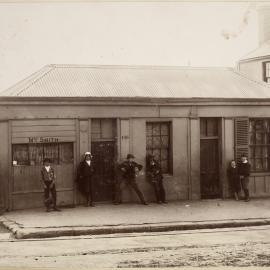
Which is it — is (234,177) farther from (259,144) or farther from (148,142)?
(148,142)

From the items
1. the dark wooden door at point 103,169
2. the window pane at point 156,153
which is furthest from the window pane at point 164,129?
the dark wooden door at point 103,169

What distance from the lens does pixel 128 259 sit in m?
9.09

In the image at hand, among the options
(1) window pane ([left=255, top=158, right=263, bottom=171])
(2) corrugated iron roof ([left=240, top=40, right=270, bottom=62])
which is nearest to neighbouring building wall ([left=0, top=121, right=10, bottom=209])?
A: (1) window pane ([left=255, top=158, right=263, bottom=171])

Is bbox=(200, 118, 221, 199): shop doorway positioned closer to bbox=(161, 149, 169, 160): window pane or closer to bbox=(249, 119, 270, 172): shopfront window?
bbox=(161, 149, 169, 160): window pane

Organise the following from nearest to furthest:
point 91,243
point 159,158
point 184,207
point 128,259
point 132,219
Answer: point 128,259 < point 91,243 < point 132,219 < point 184,207 < point 159,158

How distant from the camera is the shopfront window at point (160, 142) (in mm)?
15891

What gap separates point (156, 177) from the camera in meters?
15.3

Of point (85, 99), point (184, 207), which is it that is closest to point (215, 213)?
point (184, 207)

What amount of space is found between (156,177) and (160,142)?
1267 mm

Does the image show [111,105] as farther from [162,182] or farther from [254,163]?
[254,163]

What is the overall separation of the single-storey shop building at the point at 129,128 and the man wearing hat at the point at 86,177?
28cm

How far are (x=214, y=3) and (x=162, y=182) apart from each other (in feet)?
20.3

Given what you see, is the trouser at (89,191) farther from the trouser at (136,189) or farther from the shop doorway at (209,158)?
the shop doorway at (209,158)

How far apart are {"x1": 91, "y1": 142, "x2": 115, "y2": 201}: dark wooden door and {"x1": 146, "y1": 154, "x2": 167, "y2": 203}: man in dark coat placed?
3.81ft
